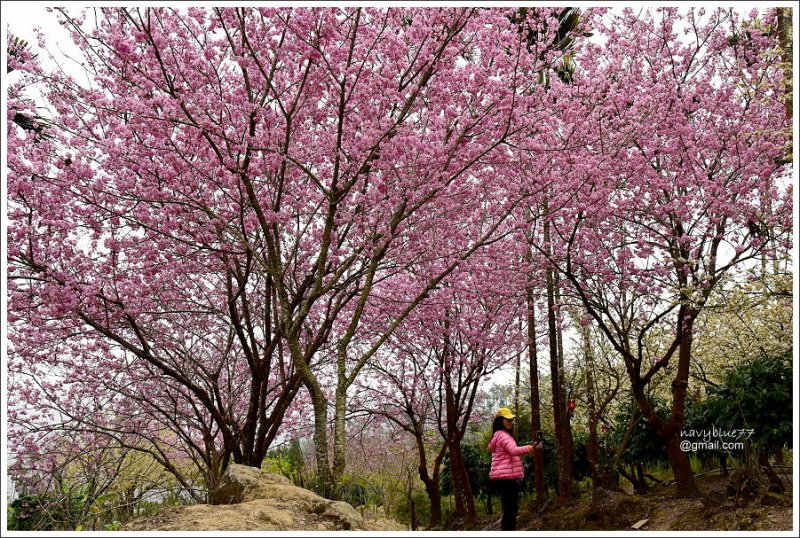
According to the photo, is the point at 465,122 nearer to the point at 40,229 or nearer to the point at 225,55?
the point at 225,55

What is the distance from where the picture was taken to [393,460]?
16.4 metres

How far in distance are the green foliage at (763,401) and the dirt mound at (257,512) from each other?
11.3ft

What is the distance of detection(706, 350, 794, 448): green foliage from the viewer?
19.3 feet

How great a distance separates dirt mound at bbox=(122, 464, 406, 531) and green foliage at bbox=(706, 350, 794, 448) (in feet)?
11.3

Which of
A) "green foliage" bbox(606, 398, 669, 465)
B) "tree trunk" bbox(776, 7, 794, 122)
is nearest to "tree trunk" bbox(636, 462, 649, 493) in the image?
"green foliage" bbox(606, 398, 669, 465)

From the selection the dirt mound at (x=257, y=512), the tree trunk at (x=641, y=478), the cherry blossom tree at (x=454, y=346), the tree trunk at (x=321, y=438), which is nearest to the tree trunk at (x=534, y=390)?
the cherry blossom tree at (x=454, y=346)

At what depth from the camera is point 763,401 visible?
234 inches

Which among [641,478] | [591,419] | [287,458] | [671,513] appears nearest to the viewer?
[671,513]

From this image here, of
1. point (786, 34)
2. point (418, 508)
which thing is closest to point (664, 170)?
point (786, 34)

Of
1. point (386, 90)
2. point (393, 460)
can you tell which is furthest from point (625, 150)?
point (393, 460)

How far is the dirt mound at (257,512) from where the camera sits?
14.1 feet

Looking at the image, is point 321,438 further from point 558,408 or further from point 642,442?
point 642,442

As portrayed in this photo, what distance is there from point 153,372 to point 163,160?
361 cm

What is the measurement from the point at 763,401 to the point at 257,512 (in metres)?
4.54
